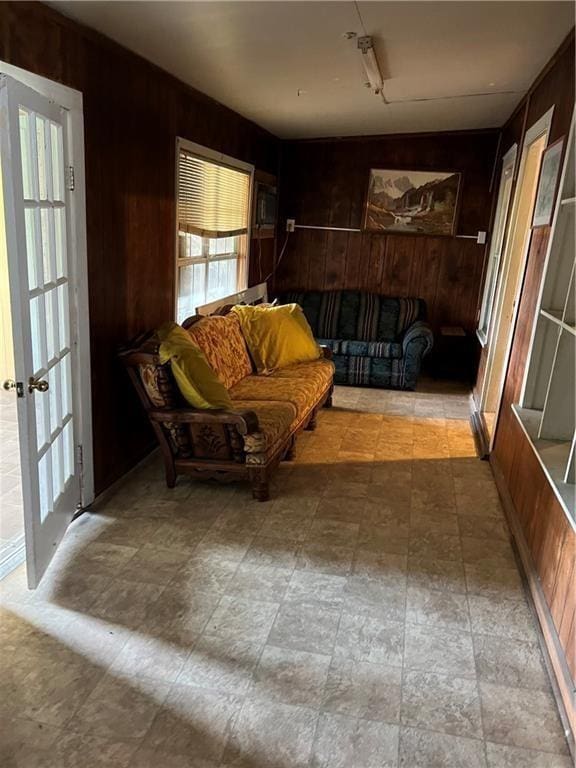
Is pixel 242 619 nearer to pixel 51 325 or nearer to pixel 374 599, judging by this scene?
pixel 374 599

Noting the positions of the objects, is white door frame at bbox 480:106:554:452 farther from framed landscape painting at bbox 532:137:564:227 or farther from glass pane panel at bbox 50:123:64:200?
glass pane panel at bbox 50:123:64:200

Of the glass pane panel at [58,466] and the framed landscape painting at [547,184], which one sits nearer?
the glass pane panel at [58,466]

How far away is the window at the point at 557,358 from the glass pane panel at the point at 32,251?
6.91 feet

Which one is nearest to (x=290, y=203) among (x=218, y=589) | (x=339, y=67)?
(x=339, y=67)

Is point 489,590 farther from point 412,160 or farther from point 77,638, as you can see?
point 412,160

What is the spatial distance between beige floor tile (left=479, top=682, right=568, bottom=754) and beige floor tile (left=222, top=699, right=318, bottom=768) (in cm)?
56

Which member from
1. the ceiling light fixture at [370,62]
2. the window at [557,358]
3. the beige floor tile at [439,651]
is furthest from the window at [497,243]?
the beige floor tile at [439,651]

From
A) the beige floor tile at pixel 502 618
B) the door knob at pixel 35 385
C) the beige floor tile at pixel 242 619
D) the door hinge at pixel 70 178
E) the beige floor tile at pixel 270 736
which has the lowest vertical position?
the beige floor tile at pixel 270 736

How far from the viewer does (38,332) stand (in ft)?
7.65

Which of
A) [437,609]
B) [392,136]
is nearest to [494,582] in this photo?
[437,609]

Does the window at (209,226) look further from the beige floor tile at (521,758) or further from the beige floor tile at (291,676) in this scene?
the beige floor tile at (521,758)

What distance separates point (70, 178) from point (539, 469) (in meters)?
2.42

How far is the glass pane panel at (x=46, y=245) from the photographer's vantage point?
233 cm

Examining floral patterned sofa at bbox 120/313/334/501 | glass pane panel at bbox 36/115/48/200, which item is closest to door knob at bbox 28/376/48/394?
glass pane panel at bbox 36/115/48/200
